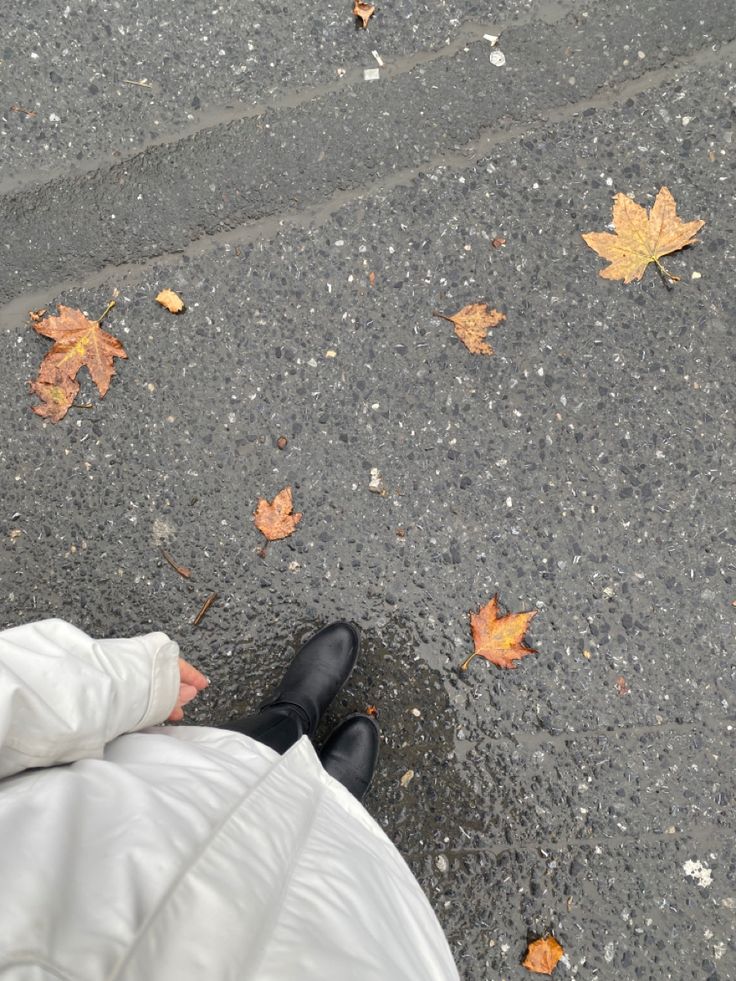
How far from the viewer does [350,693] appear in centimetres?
223

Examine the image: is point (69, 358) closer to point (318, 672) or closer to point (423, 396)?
point (423, 396)

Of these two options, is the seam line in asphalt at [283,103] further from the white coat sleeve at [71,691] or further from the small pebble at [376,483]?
the white coat sleeve at [71,691]

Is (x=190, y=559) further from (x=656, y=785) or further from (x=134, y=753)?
(x=656, y=785)

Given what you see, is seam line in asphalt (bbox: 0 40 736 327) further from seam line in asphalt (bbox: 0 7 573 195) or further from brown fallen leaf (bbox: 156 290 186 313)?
seam line in asphalt (bbox: 0 7 573 195)

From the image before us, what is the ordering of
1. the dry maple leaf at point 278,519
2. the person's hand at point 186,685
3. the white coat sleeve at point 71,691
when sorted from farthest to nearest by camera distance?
the dry maple leaf at point 278,519
the person's hand at point 186,685
the white coat sleeve at point 71,691

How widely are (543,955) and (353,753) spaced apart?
2.60 ft

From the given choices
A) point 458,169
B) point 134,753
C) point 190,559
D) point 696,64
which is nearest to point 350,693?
point 190,559

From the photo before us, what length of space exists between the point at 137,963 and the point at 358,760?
115cm

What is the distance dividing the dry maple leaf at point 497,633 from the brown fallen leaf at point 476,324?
30.7 inches

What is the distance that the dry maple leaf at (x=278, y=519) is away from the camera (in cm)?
223

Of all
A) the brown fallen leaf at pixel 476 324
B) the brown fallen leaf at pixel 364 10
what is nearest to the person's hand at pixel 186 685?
the brown fallen leaf at pixel 476 324

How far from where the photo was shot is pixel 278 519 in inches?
87.7

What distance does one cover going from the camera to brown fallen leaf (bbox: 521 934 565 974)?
6.77 feet

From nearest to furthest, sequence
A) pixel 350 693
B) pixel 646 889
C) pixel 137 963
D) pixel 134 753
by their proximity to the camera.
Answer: pixel 137 963, pixel 134 753, pixel 646 889, pixel 350 693
